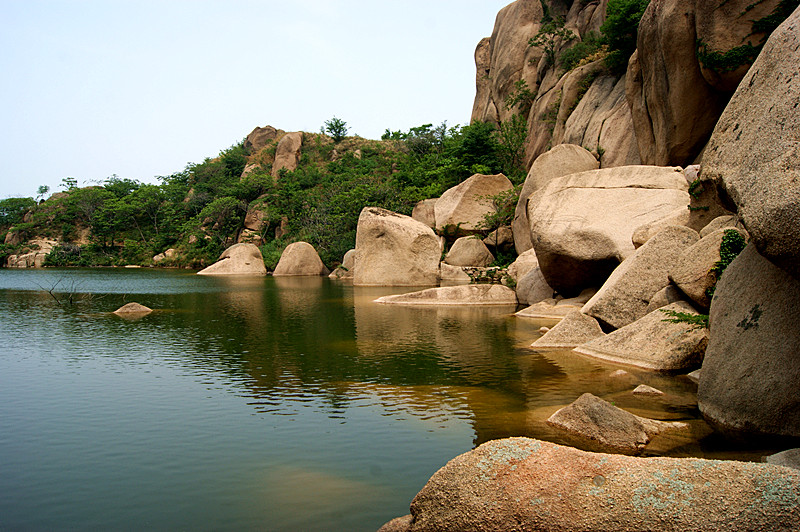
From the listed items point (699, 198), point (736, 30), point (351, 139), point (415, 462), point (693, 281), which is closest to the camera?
point (415, 462)

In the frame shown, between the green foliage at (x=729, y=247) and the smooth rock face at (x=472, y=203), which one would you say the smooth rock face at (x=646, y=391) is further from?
the smooth rock face at (x=472, y=203)

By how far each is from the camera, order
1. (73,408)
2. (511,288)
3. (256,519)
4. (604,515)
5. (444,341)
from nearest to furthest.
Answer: (604,515) → (256,519) → (73,408) → (444,341) → (511,288)

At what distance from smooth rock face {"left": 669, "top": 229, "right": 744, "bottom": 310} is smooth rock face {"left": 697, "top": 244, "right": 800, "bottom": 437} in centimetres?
236

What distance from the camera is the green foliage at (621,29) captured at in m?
23.4

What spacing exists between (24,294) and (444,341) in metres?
20.8

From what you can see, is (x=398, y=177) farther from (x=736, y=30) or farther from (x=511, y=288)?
(x=736, y=30)

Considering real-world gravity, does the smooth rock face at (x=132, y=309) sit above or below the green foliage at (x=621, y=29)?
below

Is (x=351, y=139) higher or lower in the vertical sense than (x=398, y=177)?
higher

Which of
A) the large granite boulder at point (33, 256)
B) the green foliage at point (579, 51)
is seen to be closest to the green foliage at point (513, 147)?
the green foliage at point (579, 51)

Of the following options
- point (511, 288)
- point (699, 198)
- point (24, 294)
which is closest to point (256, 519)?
point (699, 198)

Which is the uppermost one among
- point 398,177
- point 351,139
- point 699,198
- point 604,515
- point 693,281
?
point 351,139

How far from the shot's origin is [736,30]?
54.4ft

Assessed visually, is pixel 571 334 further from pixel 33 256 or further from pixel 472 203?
pixel 33 256

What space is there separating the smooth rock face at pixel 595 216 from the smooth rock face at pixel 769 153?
857 cm
